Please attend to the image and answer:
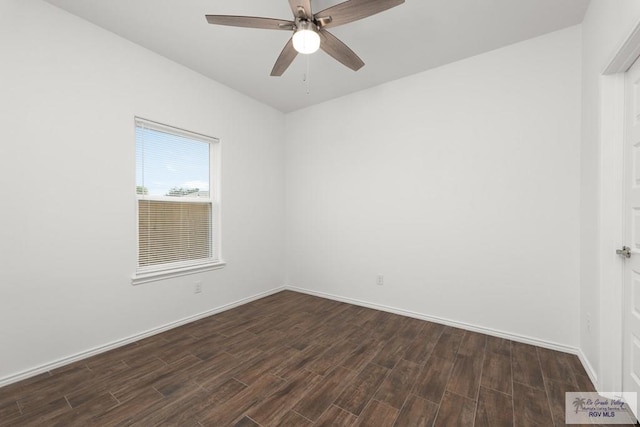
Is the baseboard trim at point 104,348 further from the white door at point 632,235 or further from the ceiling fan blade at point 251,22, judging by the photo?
the white door at point 632,235

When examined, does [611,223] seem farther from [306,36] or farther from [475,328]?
[306,36]

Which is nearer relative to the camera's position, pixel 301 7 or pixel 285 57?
pixel 301 7

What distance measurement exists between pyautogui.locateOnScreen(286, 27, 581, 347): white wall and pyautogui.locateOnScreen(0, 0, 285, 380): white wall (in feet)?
6.52

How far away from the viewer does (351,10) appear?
172cm

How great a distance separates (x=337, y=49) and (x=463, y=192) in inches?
76.0

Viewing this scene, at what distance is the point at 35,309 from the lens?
205 cm

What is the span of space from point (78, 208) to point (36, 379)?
Answer: 4.35 ft

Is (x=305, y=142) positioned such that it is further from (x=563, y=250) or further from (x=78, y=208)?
(x=563, y=250)

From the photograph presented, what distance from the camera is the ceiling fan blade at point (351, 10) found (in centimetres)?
Answer: 163

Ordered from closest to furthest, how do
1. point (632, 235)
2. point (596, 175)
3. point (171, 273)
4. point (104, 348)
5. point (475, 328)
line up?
1. point (632, 235)
2. point (596, 175)
3. point (104, 348)
4. point (475, 328)
5. point (171, 273)

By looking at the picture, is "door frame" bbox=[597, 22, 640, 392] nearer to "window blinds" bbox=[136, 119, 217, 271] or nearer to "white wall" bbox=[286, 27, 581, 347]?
"white wall" bbox=[286, 27, 581, 347]

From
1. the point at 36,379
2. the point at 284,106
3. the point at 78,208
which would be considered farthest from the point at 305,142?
the point at 36,379

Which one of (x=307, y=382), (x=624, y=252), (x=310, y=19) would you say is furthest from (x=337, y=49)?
(x=307, y=382)

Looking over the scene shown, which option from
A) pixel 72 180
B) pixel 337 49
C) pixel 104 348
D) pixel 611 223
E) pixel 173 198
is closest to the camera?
pixel 611 223
